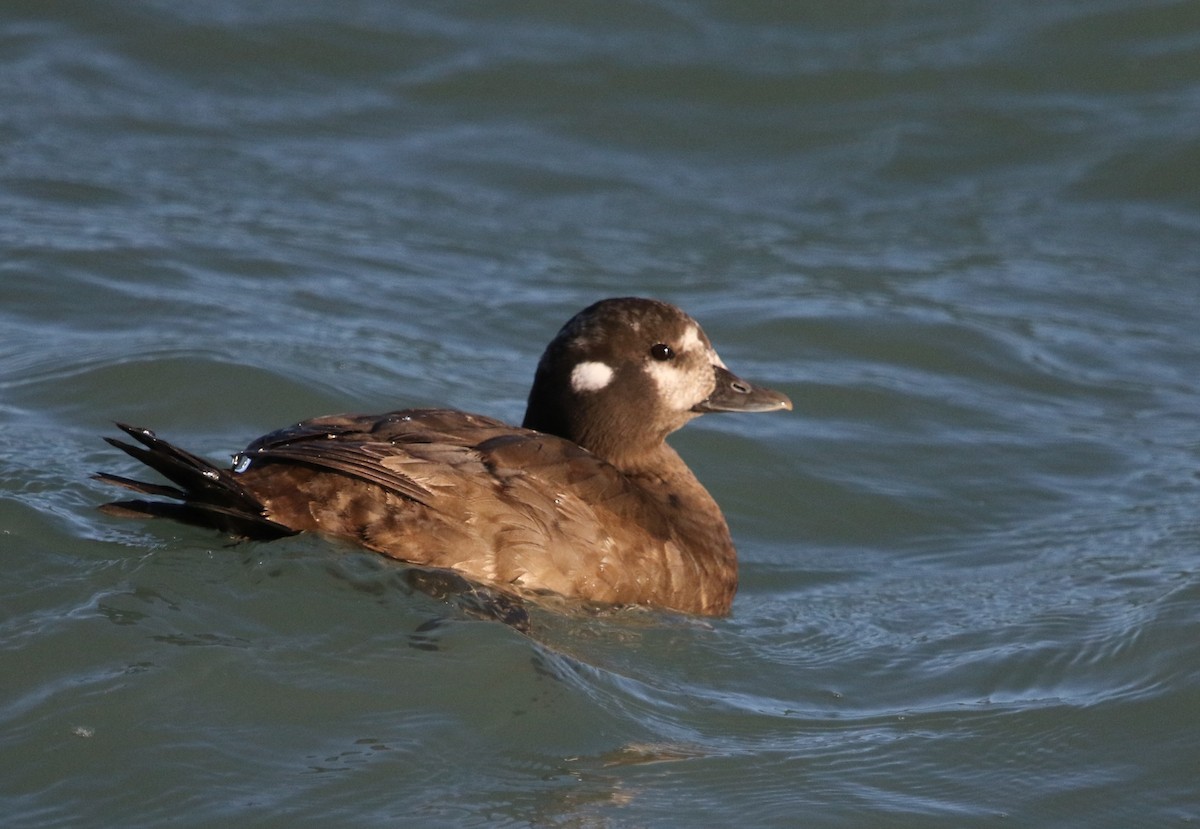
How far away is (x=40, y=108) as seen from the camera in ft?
34.7

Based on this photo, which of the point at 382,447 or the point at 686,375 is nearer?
the point at 382,447

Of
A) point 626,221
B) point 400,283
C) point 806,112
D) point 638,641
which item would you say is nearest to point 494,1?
point 806,112

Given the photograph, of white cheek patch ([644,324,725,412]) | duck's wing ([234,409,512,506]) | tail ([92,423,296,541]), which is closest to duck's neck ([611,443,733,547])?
white cheek patch ([644,324,725,412])

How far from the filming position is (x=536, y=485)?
4.91 meters

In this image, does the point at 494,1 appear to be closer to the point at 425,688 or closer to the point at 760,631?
the point at 760,631

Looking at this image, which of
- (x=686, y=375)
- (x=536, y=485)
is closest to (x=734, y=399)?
(x=686, y=375)

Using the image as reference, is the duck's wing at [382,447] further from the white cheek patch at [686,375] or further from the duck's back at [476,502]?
the white cheek patch at [686,375]

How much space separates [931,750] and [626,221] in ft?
20.0

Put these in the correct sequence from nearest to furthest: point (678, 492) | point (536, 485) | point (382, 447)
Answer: point (382, 447) → point (536, 485) → point (678, 492)

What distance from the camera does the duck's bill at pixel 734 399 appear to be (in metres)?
→ 5.73

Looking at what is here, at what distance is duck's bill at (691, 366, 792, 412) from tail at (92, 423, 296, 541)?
65.7 inches

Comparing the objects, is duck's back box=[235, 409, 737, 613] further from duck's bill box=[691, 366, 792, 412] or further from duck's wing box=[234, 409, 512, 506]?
duck's bill box=[691, 366, 792, 412]

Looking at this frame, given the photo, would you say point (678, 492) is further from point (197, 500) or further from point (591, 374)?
point (197, 500)

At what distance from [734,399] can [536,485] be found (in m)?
1.09
